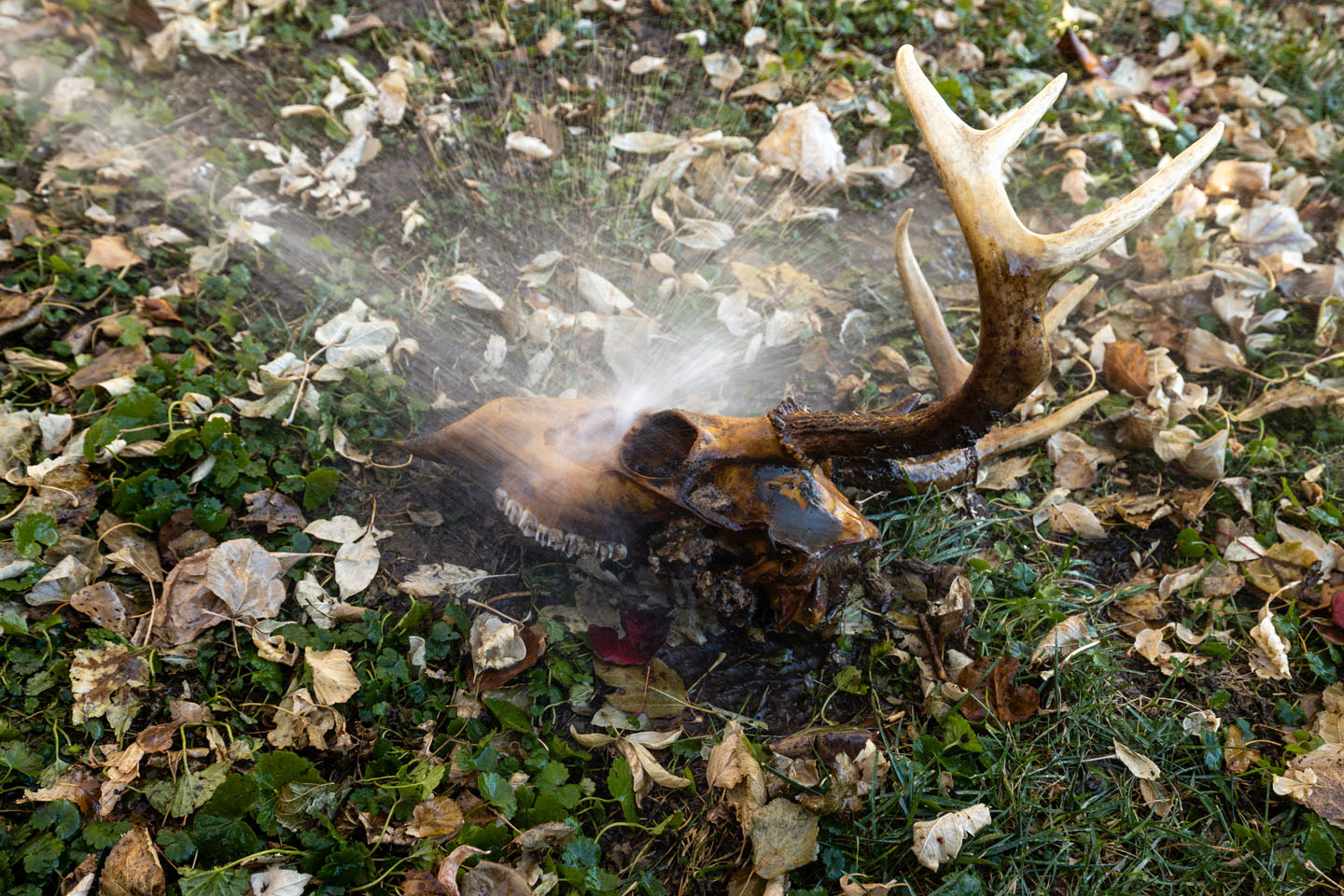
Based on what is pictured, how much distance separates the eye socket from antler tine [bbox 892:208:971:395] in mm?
984

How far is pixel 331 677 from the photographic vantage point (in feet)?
7.13

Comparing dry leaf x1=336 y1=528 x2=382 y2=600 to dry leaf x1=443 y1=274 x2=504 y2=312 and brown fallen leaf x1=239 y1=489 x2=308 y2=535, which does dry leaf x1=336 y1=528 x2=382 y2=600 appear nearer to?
brown fallen leaf x1=239 y1=489 x2=308 y2=535

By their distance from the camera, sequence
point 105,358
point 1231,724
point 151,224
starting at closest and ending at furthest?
point 1231,724 → point 105,358 → point 151,224

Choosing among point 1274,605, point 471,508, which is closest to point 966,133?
point 471,508

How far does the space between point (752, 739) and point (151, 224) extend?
3052 millimetres

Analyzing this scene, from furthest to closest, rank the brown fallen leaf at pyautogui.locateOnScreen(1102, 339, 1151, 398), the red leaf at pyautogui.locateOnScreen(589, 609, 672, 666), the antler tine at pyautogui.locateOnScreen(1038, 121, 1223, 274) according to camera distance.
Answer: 1. the brown fallen leaf at pyautogui.locateOnScreen(1102, 339, 1151, 398)
2. the red leaf at pyautogui.locateOnScreen(589, 609, 672, 666)
3. the antler tine at pyautogui.locateOnScreen(1038, 121, 1223, 274)

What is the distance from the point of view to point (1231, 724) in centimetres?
240

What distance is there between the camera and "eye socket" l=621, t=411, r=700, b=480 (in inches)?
85.7

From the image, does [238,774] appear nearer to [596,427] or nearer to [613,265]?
[596,427]

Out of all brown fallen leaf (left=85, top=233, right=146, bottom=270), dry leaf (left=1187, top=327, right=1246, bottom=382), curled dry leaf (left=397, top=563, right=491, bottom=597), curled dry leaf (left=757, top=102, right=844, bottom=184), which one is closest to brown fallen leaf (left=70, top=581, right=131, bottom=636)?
curled dry leaf (left=397, top=563, right=491, bottom=597)

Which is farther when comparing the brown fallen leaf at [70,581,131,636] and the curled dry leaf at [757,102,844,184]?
the curled dry leaf at [757,102,844,184]

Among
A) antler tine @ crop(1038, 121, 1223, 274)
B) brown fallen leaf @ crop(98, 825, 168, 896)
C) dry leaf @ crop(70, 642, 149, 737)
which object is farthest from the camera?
dry leaf @ crop(70, 642, 149, 737)

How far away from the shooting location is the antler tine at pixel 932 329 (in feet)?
8.66

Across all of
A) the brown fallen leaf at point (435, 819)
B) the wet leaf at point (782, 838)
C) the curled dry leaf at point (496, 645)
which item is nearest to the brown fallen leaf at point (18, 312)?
the curled dry leaf at point (496, 645)
